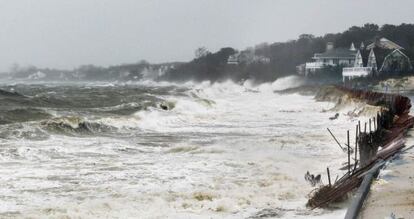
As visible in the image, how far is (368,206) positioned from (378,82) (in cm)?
6480

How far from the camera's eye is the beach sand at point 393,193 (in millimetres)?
8133

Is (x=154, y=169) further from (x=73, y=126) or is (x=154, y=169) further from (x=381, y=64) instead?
(x=381, y=64)

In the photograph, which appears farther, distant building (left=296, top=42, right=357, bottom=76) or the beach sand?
distant building (left=296, top=42, right=357, bottom=76)

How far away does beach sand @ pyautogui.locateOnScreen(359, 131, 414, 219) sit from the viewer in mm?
8133

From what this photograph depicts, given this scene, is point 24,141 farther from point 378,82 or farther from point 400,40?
point 400,40

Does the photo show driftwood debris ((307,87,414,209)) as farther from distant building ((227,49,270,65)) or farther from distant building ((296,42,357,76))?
distant building ((227,49,270,65))

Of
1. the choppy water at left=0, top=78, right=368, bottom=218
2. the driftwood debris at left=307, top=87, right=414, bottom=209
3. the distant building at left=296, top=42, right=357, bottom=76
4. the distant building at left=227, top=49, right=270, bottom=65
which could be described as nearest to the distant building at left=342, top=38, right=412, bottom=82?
the distant building at left=296, top=42, right=357, bottom=76

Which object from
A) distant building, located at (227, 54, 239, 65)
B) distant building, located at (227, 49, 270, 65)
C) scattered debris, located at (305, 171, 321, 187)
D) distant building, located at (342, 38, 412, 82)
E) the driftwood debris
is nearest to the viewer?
the driftwood debris

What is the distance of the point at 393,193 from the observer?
9.34 m

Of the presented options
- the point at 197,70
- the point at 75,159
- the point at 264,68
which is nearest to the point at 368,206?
the point at 75,159

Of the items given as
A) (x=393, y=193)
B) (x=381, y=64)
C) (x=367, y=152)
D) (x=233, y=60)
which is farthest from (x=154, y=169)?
(x=233, y=60)

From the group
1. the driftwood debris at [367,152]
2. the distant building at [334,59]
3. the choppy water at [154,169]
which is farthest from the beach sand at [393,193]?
the distant building at [334,59]

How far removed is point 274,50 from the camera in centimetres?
17238

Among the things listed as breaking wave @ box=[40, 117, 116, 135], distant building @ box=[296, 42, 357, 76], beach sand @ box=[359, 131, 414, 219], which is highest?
distant building @ box=[296, 42, 357, 76]
